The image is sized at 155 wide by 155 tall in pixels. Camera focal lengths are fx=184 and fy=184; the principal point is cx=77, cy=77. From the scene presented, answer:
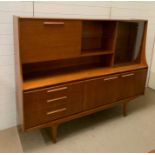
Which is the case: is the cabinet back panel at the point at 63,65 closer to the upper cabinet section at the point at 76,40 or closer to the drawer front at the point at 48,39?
the upper cabinet section at the point at 76,40

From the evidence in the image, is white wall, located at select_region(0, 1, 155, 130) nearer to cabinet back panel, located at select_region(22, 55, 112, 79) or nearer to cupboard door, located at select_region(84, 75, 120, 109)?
cabinet back panel, located at select_region(22, 55, 112, 79)

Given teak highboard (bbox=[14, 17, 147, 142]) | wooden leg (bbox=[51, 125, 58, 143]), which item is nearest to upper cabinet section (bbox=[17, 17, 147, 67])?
teak highboard (bbox=[14, 17, 147, 142])

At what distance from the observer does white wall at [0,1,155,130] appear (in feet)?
6.25

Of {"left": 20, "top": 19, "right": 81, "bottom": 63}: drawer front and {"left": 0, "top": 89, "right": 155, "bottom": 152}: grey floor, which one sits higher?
{"left": 20, "top": 19, "right": 81, "bottom": 63}: drawer front

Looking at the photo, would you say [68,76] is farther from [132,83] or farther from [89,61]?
[132,83]

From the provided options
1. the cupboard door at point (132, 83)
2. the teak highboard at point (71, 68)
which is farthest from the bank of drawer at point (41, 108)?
the cupboard door at point (132, 83)

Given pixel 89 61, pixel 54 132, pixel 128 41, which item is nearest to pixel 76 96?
pixel 54 132

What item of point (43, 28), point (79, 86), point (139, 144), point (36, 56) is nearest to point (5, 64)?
point (36, 56)

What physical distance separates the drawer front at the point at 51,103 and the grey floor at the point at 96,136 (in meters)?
0.34

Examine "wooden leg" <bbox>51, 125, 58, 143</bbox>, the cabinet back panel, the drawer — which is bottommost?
"wooden leg" <bbox>51, 125, 58, 143</bbox>

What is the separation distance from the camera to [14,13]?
1909 millimetres

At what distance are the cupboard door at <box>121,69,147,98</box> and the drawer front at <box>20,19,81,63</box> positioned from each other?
2.56 ft

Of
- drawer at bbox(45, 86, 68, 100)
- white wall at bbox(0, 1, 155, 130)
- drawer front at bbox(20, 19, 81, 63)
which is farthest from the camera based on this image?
white wall at bbox(0, 1, 155, 130)

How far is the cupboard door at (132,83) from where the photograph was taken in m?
2.38
